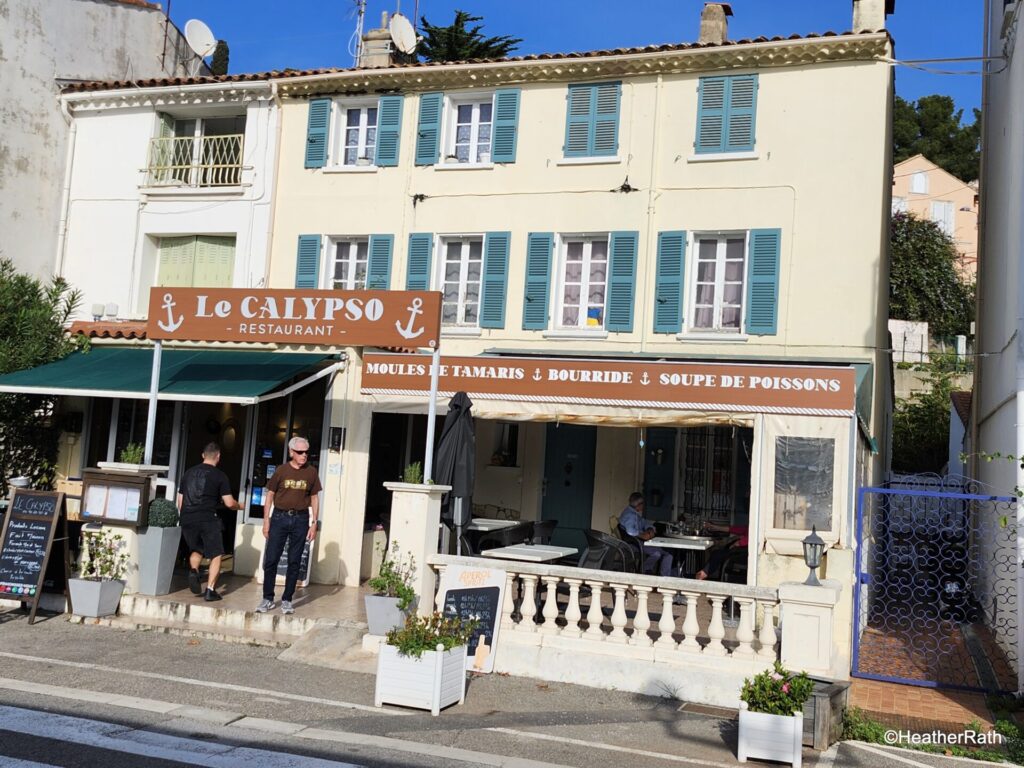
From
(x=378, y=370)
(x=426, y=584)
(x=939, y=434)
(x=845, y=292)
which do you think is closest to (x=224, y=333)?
(x=378, y=370)

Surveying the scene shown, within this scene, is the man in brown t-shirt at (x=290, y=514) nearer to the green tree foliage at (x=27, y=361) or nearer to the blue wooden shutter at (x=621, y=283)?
the blue wooden shutter at (x=621, y=283)

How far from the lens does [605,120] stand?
14227 mm

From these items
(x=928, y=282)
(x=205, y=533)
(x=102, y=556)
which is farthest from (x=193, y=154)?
(x=928, y=282)

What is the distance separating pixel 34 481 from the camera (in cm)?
1520

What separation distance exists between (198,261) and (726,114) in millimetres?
8611

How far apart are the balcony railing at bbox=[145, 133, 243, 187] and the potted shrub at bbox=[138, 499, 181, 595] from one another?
6553 mm

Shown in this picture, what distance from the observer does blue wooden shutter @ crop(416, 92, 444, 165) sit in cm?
1492

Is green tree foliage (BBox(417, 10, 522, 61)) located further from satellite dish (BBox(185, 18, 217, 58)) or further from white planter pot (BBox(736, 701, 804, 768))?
white planter pot (BBox(736, 701, 804, 768))

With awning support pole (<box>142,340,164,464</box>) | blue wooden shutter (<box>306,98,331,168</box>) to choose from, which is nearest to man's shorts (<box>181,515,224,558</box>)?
awning support pole (<box>142,340,164,464</box>)

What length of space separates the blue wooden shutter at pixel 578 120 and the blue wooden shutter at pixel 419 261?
2.42 meters

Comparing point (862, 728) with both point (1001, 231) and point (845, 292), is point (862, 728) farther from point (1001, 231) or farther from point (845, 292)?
point (1001, 231)

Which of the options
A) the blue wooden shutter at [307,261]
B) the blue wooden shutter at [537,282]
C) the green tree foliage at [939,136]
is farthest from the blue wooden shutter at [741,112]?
the green tree foliage at [939,136]

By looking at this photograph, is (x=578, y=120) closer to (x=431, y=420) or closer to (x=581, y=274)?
(x=581, y=274)

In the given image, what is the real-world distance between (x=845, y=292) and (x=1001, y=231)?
301 centimetres
